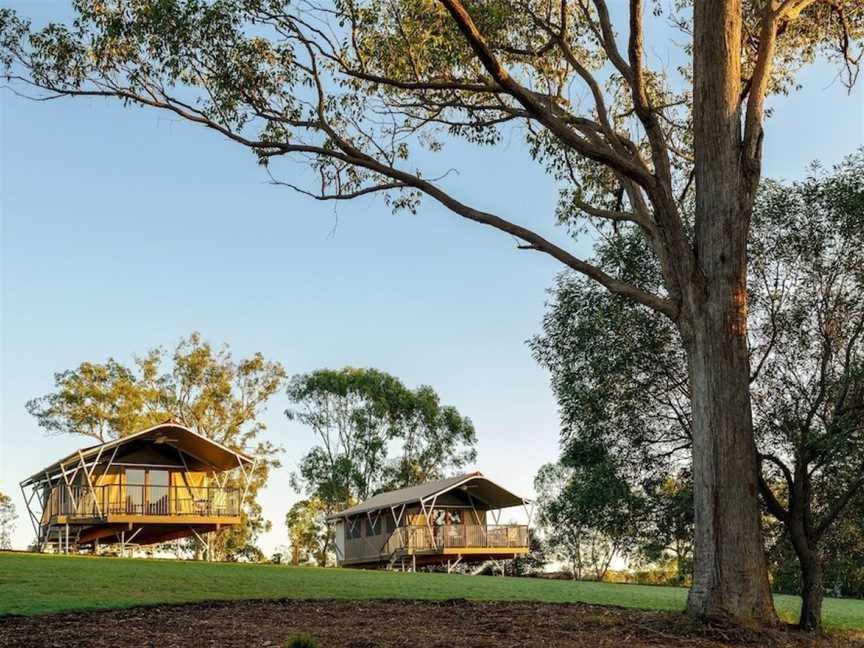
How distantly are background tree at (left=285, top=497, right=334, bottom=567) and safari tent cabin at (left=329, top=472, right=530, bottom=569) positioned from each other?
6716mm

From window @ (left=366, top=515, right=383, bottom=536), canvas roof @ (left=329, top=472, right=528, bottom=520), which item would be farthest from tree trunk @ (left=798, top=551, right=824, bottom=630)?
window @ (left=366, top=515, right=383, bottom=536)

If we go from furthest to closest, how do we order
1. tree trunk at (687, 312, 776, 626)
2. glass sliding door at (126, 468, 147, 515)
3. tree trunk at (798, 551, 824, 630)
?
glass sliding door at (126, 468, 147, 515) < tree trunk at (798, 551, 824, 630) < tree trunk at (687, 312, 776, 626)

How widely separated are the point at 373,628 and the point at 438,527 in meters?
26.6

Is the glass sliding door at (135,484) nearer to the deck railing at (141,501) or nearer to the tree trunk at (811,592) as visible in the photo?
the deck railing at (141,501)

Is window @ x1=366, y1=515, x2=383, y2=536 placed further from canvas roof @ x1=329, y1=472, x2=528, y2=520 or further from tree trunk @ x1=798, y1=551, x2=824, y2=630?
tree trunk @ x1=798, y1=551, x2=824, y2=630

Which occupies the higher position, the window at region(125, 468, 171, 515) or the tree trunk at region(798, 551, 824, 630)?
the window at region(125, 468, 171, 515)

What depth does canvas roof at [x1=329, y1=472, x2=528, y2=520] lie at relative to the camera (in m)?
35.7

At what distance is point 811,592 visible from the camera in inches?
492

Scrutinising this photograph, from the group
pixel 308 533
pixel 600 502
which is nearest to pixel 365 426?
pixel 308 533

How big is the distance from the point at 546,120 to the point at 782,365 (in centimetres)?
506

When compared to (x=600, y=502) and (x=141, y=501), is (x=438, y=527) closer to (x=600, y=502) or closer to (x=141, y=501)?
(x=141, y=501)

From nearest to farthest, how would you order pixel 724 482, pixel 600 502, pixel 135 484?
pixel 724 482 → pixel 600 502 → pixel 135 484

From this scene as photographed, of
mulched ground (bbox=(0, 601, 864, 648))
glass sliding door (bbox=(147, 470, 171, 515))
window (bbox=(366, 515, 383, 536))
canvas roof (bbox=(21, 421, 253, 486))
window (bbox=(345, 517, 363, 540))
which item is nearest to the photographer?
mulched ground (bbox=(0, 601, 864, 648))

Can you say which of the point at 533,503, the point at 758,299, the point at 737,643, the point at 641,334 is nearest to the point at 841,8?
the point at 758,299
